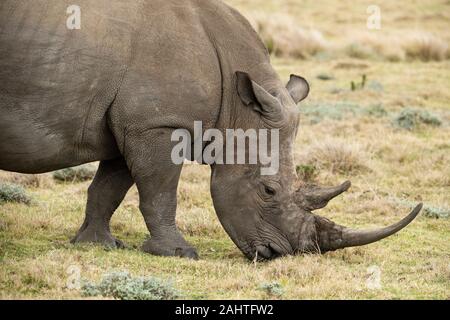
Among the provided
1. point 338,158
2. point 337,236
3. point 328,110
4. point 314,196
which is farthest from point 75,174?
point 328,110

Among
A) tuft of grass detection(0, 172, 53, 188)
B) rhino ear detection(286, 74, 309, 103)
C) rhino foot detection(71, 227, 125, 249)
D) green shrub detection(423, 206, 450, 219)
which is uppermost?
rhino ear detection(286, 74, 309, 103)

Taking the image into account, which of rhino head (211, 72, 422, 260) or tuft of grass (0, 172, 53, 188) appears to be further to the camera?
tuft of grass (0, 172, 53, 188)

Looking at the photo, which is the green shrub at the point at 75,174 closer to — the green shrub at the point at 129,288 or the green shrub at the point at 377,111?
the green shrub at the point at 129,288

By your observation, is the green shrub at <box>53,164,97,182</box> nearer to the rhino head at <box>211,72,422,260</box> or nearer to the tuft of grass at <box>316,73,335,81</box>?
the rhino head at <box>211,72,422,260</box>

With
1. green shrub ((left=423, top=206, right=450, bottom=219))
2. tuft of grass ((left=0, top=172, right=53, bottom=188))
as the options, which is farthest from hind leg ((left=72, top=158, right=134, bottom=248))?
green shrub ((left=423, top=206, right=450, bottom=219))

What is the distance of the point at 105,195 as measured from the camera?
9031 mm

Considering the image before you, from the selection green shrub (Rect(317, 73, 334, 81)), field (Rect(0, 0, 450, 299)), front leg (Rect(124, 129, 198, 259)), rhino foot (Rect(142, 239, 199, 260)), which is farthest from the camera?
green shrub (Rect(317, 73, 334, 81))

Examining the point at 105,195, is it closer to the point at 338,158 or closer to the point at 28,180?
the point at 28,180

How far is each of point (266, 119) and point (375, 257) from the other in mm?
1699

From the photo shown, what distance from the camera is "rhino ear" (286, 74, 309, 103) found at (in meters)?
8.94

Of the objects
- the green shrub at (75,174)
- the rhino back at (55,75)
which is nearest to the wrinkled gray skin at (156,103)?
the rhino back at (55,75)

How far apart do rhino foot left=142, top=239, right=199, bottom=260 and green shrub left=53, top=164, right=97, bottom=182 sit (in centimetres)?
362
